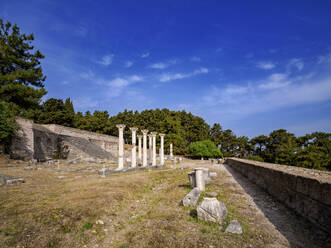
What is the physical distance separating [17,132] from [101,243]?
23308 millimetres

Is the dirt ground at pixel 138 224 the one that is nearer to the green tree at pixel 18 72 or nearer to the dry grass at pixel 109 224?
the dry grass at pixel 109 224

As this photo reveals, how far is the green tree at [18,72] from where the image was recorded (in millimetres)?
20981

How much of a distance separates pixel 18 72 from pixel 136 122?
3689cm

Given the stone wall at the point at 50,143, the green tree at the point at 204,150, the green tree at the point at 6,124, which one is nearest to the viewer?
the green tree at the point at 6,124

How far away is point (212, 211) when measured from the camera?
4.53 m

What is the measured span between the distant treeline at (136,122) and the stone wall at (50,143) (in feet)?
5.28

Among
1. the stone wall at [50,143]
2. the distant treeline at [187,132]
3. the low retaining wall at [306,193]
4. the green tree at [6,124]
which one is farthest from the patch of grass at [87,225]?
the distant treeline at [187,132]

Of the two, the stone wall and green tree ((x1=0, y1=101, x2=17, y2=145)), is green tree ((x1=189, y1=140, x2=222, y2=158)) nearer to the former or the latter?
the stone wall

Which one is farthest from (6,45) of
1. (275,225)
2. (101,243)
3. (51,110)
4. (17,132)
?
(275,225)

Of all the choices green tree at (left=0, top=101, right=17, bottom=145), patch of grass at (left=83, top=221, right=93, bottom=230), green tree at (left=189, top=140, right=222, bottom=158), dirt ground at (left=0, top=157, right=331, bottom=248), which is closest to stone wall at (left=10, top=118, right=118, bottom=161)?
green tree at (left=0, top=101, right=17, bottom=145)

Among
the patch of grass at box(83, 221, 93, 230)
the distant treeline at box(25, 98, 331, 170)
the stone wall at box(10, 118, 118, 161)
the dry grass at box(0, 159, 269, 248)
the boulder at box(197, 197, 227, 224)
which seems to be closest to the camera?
the dry grass at box(0, 159, 269, 248)

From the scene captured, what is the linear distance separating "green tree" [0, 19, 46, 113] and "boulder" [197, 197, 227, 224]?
25214 millimetres

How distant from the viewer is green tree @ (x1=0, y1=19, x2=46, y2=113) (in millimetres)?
20981

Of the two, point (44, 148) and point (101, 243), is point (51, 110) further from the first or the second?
point (101, 243)
